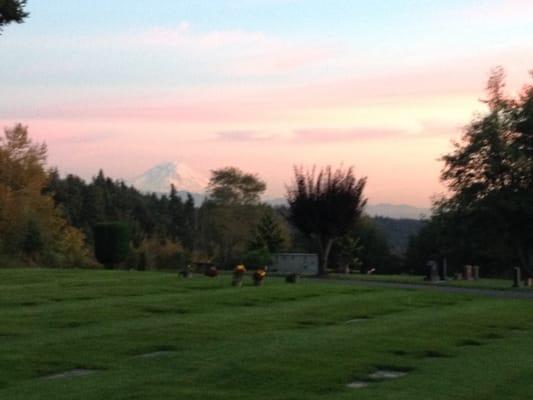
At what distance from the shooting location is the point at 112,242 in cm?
4062

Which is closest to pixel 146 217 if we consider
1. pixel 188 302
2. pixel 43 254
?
pixel 43 254

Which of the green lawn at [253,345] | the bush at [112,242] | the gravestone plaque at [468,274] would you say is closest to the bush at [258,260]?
the bush at [112,242]

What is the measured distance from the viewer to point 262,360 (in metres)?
11.4

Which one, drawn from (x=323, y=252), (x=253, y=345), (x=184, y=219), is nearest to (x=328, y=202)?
(x=323, y=252)

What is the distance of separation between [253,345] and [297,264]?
83.9 feet

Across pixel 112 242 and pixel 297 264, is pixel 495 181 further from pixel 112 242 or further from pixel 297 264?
pixel 112 242

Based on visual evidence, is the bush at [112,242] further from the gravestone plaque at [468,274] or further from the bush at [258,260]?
the gravestone plaque at [468,274]

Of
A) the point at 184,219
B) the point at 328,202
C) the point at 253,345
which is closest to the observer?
the point at 253,345

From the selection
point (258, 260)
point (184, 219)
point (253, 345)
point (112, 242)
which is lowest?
point (253, 345)

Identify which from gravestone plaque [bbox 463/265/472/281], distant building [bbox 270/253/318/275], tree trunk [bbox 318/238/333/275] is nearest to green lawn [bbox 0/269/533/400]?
tree trunk [bbox 318/238/333/275]

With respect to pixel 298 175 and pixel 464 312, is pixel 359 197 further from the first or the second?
pixel 464 312

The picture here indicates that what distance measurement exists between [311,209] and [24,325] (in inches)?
932

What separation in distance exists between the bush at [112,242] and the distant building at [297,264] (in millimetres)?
6629

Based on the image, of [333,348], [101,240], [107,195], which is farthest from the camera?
[107,195]
